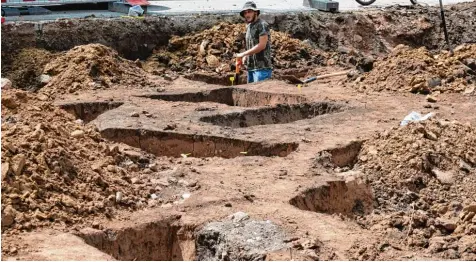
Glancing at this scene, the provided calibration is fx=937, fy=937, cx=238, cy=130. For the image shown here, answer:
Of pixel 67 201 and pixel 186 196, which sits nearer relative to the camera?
pixel 67 201

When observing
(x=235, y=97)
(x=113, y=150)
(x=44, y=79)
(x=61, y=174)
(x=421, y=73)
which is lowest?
(x=235, y=97)

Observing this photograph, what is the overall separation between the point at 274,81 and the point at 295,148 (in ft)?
12.1

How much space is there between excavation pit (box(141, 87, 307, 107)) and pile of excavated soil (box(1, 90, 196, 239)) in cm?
403

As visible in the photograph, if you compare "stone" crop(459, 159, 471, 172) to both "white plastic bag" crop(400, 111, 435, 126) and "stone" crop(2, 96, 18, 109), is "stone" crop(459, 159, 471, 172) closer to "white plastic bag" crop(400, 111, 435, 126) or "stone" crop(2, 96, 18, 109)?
"white plastic bag" crop(400, 111, 435, 126)

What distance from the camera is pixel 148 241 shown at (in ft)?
25.9

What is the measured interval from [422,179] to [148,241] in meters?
3.27

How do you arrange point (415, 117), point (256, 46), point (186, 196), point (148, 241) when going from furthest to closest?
point (256, 46) → point (415, 117) → point (186, 196) → point (148, 241)

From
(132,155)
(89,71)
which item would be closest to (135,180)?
(132,155)

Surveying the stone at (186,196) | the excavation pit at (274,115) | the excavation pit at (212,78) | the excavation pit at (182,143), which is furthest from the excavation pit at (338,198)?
the excavation pit at (212,78)

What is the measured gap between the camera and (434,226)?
26.7ft

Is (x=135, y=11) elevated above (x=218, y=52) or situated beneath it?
elevated above

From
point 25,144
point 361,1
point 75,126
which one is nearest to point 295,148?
point 75,126

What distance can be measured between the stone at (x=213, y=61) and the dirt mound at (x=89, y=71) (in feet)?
5.79

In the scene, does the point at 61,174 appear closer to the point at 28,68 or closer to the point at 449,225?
the point at 449,225
